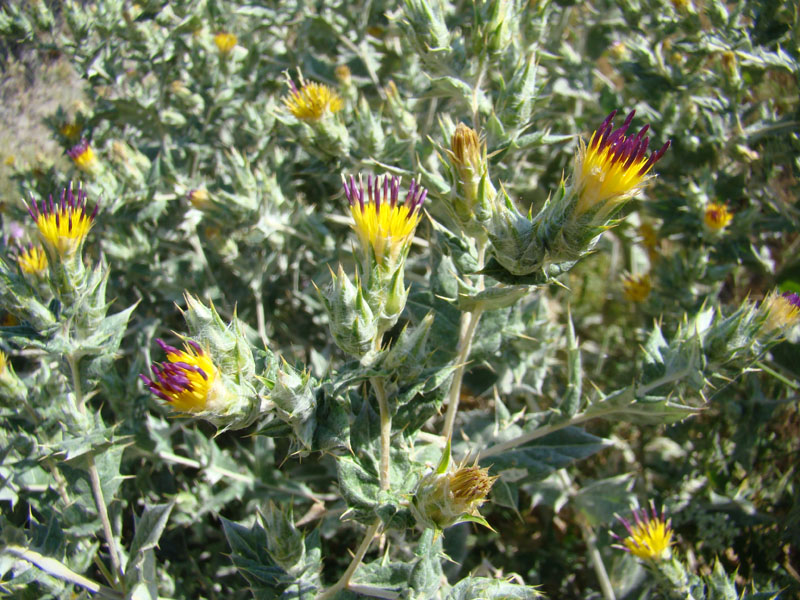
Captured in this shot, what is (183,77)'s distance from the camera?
4.67 meters

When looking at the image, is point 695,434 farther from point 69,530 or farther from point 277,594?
point 69,530

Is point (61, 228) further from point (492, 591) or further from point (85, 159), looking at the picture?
point (492, 591)

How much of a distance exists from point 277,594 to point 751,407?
2719 millimetres

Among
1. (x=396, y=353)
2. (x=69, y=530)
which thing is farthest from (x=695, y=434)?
(x=69, y=530)

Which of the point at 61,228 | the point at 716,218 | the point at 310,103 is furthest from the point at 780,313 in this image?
the point at 61,228

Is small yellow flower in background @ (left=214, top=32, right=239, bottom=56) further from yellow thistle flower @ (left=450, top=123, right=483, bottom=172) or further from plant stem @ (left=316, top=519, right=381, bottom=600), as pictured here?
plant stem @ (left=316, top=519, right=381, bottom=600)

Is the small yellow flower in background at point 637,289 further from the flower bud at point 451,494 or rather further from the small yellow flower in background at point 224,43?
the small yellow flower in background at point 224,43

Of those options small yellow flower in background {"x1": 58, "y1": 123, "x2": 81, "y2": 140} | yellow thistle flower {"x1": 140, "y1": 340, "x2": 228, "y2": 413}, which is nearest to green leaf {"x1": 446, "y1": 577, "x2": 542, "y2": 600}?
yellow thistle flower {"x1": 140, "y1": 340, "x2": 228, "y2": 413}

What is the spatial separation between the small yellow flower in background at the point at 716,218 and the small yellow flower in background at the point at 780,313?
1.20 metres

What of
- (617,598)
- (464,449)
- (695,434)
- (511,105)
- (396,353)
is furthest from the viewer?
(695,434)

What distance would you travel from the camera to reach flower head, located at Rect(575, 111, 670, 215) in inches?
60.9

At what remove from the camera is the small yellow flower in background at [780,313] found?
2.14 metres

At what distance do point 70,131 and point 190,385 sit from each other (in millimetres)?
3038

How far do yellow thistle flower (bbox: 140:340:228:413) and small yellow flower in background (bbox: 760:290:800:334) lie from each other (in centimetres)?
199
